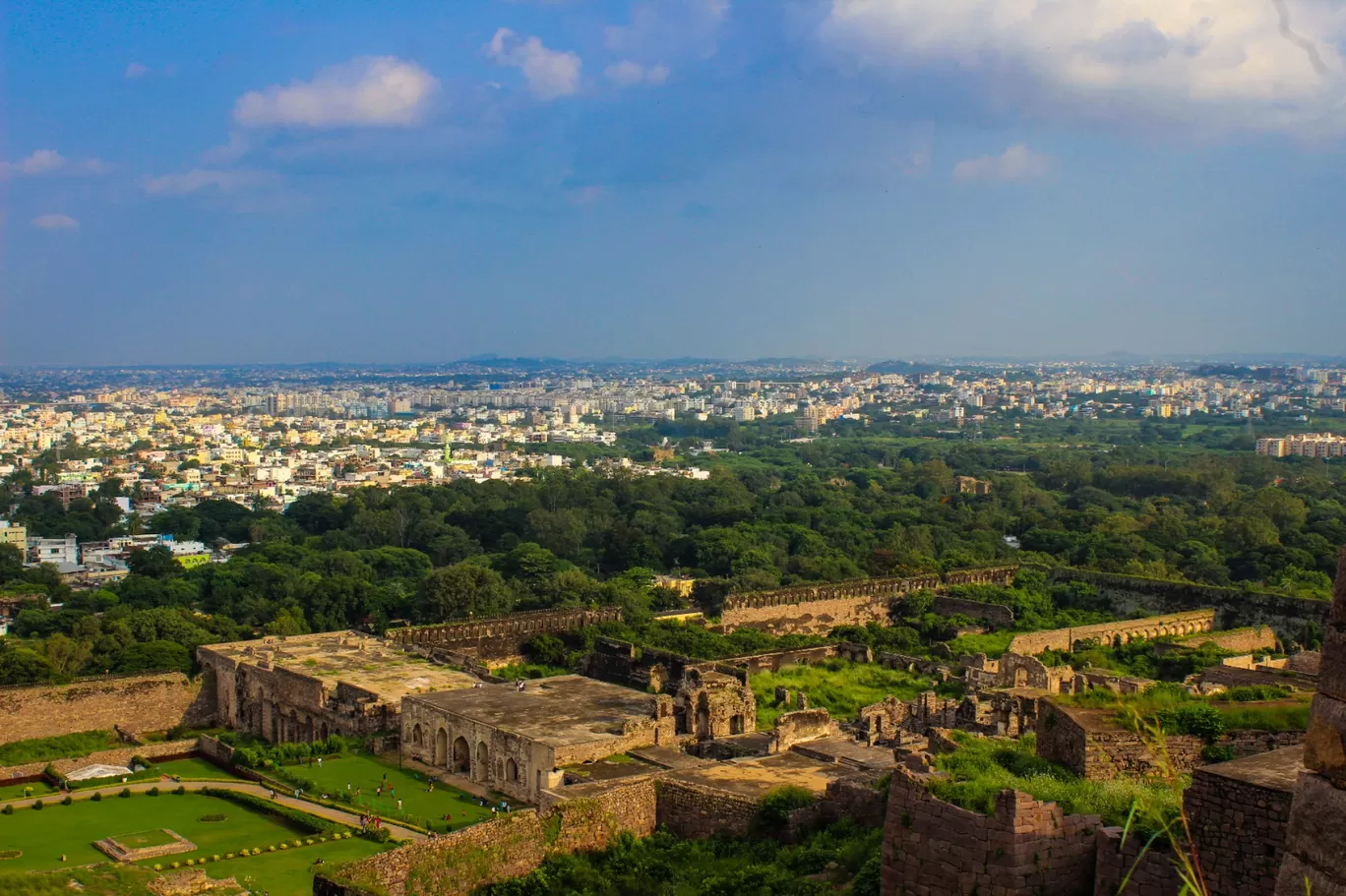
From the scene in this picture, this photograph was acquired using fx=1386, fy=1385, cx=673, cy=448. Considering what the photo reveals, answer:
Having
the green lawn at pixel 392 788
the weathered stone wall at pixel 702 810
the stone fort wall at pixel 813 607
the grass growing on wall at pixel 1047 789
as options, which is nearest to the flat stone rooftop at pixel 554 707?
the green lawn at pixel 392 788

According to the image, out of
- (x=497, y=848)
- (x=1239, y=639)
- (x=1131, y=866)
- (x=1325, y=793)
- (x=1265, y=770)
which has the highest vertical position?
(x=1325, y=793)

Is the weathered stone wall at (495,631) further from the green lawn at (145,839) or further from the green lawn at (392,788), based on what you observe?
the green lawn at (145,839)

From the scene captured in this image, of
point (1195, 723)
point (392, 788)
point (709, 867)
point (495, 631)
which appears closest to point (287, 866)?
point (392, 788)

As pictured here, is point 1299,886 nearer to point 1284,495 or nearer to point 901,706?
point 901,706

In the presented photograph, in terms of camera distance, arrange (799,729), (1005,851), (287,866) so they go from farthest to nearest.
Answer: (799,729) → (287,866) → (1005,851)

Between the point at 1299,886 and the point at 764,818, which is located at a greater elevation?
the point at 1299,886

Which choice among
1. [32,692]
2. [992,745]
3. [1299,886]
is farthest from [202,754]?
[1299,886]

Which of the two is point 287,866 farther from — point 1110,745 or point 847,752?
point 1110,745
